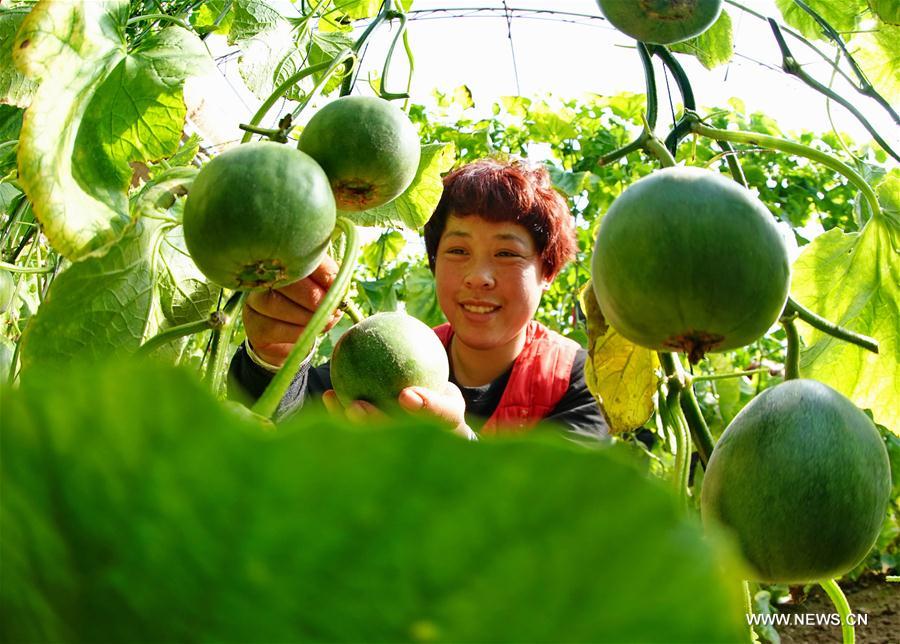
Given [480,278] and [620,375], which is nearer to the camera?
[620,375]

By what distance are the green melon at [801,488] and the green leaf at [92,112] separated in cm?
57

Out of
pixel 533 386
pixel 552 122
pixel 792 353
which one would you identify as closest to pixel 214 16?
pixel 533 386

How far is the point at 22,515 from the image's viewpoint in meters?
0.21

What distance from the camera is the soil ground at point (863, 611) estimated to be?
11.6 ft

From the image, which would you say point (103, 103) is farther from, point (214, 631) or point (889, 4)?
point (889, 4)

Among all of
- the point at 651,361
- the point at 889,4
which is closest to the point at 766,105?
the point at 889,4

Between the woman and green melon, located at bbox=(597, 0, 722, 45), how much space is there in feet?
3.50

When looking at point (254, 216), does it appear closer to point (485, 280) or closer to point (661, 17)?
point (661, 17)

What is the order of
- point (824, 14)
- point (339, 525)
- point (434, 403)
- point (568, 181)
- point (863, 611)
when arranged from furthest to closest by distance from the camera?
point (863, 611) < point (568, 181) < point (824, 14) < point (434, 403) < point (339, 525)

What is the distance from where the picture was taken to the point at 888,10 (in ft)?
3.80

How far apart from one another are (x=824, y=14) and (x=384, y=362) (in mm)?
1084

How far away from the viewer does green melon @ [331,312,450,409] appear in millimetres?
822

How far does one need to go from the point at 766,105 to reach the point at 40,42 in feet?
15.5

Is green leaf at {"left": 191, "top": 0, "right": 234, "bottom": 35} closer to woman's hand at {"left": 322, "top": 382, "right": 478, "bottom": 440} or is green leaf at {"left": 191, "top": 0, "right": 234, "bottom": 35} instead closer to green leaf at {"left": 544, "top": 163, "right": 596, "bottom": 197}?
woman's hand at {"left": 322, "top": 382, "right": 478, "bottom": 440}
